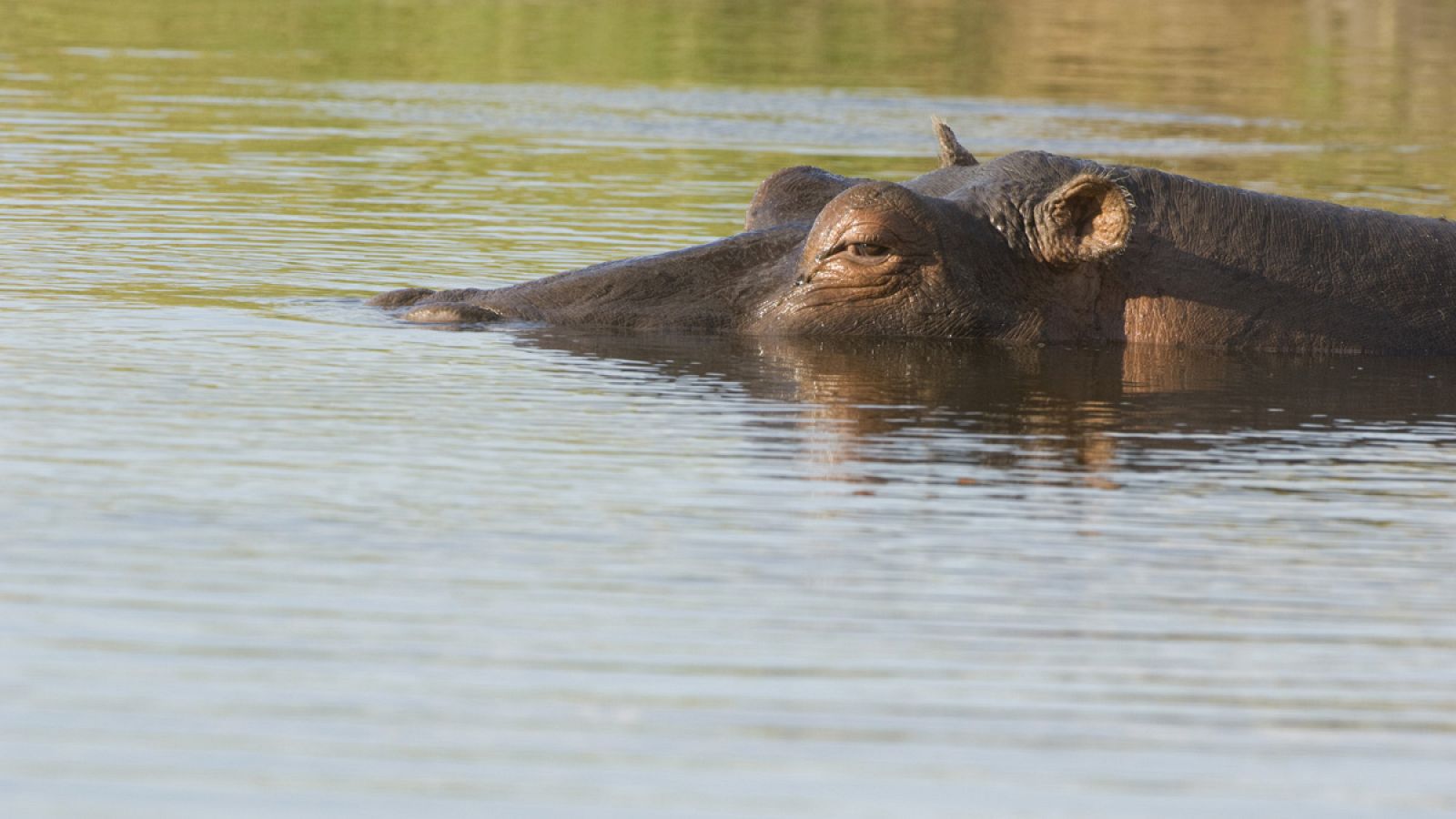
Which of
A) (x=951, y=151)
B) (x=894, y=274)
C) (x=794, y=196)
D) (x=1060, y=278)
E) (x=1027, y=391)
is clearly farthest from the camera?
(x=951, y=151)

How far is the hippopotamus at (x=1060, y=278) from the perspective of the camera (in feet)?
32.7

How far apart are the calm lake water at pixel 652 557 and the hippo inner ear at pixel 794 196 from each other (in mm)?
824

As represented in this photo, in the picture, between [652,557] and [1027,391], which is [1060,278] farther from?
[652,557]

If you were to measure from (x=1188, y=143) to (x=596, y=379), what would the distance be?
532 inches

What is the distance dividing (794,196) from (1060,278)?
124 centimetres

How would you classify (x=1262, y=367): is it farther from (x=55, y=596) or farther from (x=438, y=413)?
(x=55, y=596)

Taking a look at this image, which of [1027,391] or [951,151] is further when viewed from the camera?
[951,151]

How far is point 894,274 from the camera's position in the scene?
32.8 feet

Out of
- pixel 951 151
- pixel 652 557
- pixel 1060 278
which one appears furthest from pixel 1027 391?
pixel 652 557

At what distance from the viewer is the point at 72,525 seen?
6160 millimetres

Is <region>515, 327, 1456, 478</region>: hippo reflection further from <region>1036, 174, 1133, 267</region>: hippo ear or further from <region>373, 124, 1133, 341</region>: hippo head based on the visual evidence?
<region>1036, 174, 1133, 267</region>: hippo ear

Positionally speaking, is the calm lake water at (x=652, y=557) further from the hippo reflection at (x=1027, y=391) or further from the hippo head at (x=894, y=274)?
the hippo head at (x=894, y=274)

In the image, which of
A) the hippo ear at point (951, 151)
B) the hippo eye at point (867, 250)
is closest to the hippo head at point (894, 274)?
the hippo eye at point (867, 250)

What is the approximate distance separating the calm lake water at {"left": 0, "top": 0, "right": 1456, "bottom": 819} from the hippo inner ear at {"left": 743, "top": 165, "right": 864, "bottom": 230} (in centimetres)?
82
